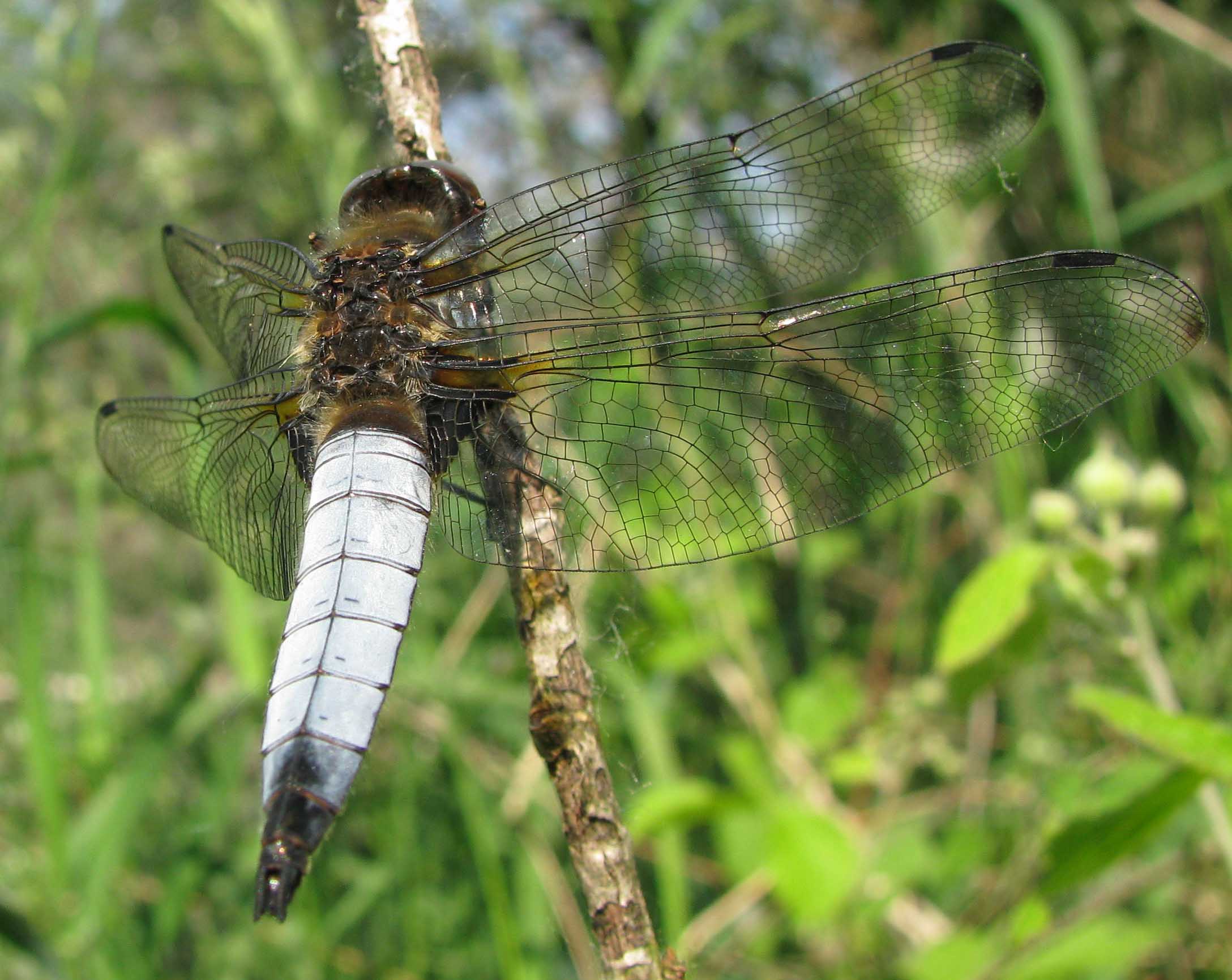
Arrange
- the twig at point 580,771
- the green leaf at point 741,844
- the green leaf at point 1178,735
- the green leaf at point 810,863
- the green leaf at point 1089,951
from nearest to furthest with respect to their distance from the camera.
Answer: the twig at point 580,771 < the green leaf at point 1178,735 < the green leaf at point 1089,951 < the green leaf at point 810,863 < the green leaf at point 741,844

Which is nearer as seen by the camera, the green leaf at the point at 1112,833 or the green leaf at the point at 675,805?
the green leaf at the point at 1112,833

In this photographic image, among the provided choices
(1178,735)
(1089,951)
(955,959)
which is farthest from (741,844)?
(1178,735)

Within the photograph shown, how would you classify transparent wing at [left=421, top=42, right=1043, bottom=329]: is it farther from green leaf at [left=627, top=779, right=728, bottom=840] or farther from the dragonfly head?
green leaf at [left=627, top=779, right=728, bottom=840]

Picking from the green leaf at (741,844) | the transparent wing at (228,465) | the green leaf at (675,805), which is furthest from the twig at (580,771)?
the green leaf at (741,844)

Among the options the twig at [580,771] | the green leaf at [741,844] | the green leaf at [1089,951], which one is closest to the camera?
the twig at [580,771]

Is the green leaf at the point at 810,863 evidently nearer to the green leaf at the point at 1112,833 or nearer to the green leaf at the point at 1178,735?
the green leaf at the point at 1112,833

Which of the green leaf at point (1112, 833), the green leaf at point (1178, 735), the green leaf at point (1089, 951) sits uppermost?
the green leaf at point (1178, 735)

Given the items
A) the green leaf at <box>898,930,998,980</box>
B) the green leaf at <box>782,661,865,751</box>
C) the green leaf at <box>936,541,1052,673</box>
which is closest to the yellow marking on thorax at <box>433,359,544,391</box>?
the green leaf at <box>936,541,1052,673</box>

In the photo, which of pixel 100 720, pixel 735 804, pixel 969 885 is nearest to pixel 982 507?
pixel 969 885
